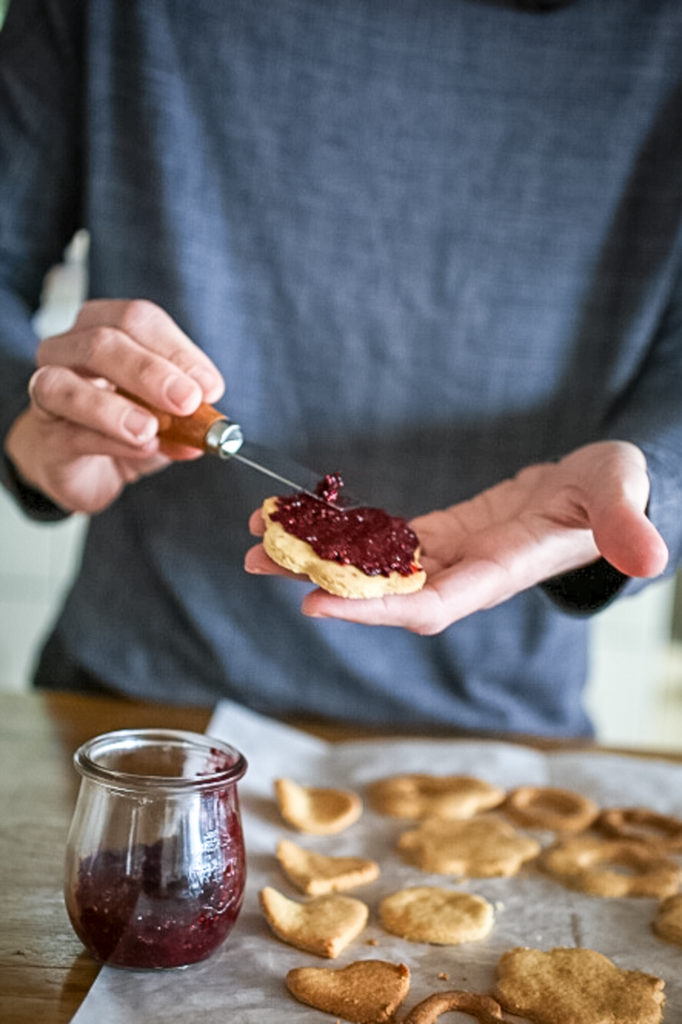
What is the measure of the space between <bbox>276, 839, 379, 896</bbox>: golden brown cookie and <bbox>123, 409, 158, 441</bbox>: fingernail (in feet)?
1.44

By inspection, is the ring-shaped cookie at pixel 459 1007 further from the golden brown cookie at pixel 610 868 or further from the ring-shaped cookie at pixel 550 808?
the ring-shaped cookie at pixel 550 808

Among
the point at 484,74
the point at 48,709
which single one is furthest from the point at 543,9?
the point at 48,709

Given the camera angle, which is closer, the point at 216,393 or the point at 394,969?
the point at 394,969

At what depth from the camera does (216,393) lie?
107 cm

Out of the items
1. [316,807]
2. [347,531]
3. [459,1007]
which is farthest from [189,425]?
[459,1007]

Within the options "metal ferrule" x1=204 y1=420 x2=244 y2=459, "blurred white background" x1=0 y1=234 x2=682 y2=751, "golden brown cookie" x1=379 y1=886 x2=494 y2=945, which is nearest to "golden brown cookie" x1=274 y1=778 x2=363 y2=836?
"golden brown cookie" x1=379 y1=886 x2=494 y2=945

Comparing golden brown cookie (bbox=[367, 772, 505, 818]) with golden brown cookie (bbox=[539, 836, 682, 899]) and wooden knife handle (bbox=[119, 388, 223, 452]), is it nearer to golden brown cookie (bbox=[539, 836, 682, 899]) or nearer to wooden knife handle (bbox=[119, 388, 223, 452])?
golden brown cookie (bbox=[539, 836, 682, 899])

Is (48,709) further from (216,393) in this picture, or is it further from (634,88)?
(634,88)

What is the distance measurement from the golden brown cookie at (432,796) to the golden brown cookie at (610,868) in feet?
0.36

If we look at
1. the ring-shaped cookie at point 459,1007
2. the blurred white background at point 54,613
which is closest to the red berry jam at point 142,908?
the ring-shaped cookie at point 459,1007

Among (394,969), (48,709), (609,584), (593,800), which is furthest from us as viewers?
(48,709)

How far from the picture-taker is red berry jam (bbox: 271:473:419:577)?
1026 mm

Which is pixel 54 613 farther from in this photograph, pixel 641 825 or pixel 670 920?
pixel 670 920

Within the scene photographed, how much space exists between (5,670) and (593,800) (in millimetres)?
2165
